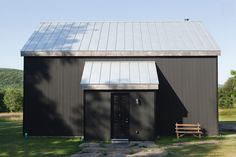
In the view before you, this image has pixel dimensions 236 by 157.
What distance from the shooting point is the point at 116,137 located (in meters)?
19.6

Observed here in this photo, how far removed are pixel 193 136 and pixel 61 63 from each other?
8.18 meters

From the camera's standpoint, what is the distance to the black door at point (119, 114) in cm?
1962

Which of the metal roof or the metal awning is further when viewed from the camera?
the metal roof

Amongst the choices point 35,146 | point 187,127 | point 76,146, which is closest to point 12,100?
point 187,127

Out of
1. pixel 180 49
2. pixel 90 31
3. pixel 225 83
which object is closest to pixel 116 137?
pixel 180 49

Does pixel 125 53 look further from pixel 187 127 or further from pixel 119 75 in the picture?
pixel 187 127

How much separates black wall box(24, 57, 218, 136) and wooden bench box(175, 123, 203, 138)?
0.44 metres

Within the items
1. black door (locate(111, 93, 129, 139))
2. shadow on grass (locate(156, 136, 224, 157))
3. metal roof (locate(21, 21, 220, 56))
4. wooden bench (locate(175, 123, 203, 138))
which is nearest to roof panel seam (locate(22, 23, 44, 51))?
metal roof (locate(21, 21, 220, 56))

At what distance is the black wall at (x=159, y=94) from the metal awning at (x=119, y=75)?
0.92 m

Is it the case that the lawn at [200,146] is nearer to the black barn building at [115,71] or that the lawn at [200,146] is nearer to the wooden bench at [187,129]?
the wooden bench at [187,129]

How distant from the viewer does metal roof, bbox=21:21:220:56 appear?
21516mm

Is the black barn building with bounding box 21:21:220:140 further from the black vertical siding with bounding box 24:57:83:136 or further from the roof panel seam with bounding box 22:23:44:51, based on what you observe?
the roof panel seam with bounding box 22:23:44:51

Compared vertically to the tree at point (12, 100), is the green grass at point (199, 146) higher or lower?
lower

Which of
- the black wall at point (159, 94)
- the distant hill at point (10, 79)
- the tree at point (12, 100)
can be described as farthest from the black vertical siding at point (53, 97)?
the distant hill at point (10, 79)
